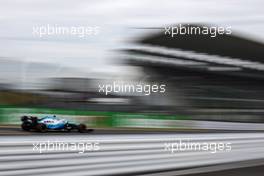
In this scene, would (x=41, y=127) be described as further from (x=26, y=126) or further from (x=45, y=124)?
(x=26, y=126)

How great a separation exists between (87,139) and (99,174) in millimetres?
554

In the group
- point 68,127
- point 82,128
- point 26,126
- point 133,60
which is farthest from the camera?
point 133,60

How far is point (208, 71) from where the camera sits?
6664 millimetres

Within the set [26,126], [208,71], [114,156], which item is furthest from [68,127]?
[208,71]

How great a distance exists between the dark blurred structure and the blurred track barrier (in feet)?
1.15

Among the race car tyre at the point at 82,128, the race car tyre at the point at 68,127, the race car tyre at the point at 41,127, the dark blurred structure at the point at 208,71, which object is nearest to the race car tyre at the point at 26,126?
the race car tyre at the point at 41,127

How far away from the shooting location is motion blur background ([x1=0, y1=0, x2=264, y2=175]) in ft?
18.4

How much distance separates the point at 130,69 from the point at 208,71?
0.97m

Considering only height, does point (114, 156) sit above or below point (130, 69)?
below

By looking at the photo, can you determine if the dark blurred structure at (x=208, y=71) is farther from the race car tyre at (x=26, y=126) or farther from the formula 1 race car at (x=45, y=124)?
the race car tyre at (x=26, y=126)

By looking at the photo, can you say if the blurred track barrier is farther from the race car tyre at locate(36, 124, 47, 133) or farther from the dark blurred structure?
the dark blurred structure

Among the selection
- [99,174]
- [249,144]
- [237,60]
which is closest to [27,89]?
[99,174]

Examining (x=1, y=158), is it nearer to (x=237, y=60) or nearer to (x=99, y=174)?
(x=99, y=174)

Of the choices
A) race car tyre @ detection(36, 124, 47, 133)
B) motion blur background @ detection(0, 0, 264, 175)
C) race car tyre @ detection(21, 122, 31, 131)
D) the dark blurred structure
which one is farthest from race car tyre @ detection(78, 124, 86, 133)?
the dark blurred structure
